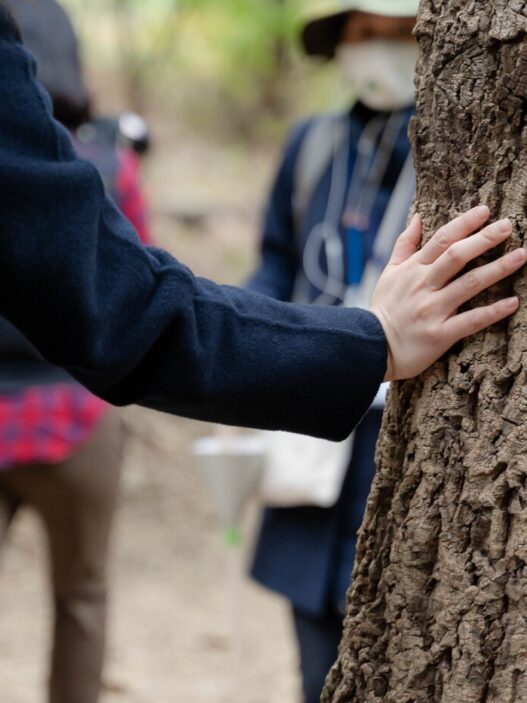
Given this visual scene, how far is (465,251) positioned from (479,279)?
0.14 ft

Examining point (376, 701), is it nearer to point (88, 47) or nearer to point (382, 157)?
point (382, 157)

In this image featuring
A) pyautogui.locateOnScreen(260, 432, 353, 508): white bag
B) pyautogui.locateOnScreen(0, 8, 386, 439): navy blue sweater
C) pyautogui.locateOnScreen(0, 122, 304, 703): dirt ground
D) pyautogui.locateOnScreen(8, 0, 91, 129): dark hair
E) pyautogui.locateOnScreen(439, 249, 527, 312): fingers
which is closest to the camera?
pyautogui.locateOnScreen(0, 8, 386, 439): navy blue sweater

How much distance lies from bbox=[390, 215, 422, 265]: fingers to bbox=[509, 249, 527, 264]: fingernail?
18cm

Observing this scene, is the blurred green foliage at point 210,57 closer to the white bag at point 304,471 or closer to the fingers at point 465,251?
the white bag at point 304,471

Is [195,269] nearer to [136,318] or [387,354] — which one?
Result: [387,354]

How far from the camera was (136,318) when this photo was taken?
153 cm

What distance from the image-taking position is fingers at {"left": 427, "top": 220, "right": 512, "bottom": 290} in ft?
5.18

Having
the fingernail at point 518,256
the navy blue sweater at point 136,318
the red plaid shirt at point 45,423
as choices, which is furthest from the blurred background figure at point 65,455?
the fingernail at point 518,256

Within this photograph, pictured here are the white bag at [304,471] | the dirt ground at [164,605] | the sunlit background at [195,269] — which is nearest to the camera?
the white bag at [304,471]

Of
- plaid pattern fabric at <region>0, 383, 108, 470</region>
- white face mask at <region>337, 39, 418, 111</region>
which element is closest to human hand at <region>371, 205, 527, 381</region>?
white face mask at <region>337, 39, 418, 111</region>

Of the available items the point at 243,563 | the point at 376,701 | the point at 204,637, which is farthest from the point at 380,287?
the point at 243,563

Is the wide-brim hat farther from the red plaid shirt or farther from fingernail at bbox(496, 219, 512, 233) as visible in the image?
fingernail at bbox(496, 219, 512, 233)

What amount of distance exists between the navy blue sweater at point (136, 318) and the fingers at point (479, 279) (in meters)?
0.11

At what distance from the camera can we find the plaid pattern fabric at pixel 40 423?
2.90 m
